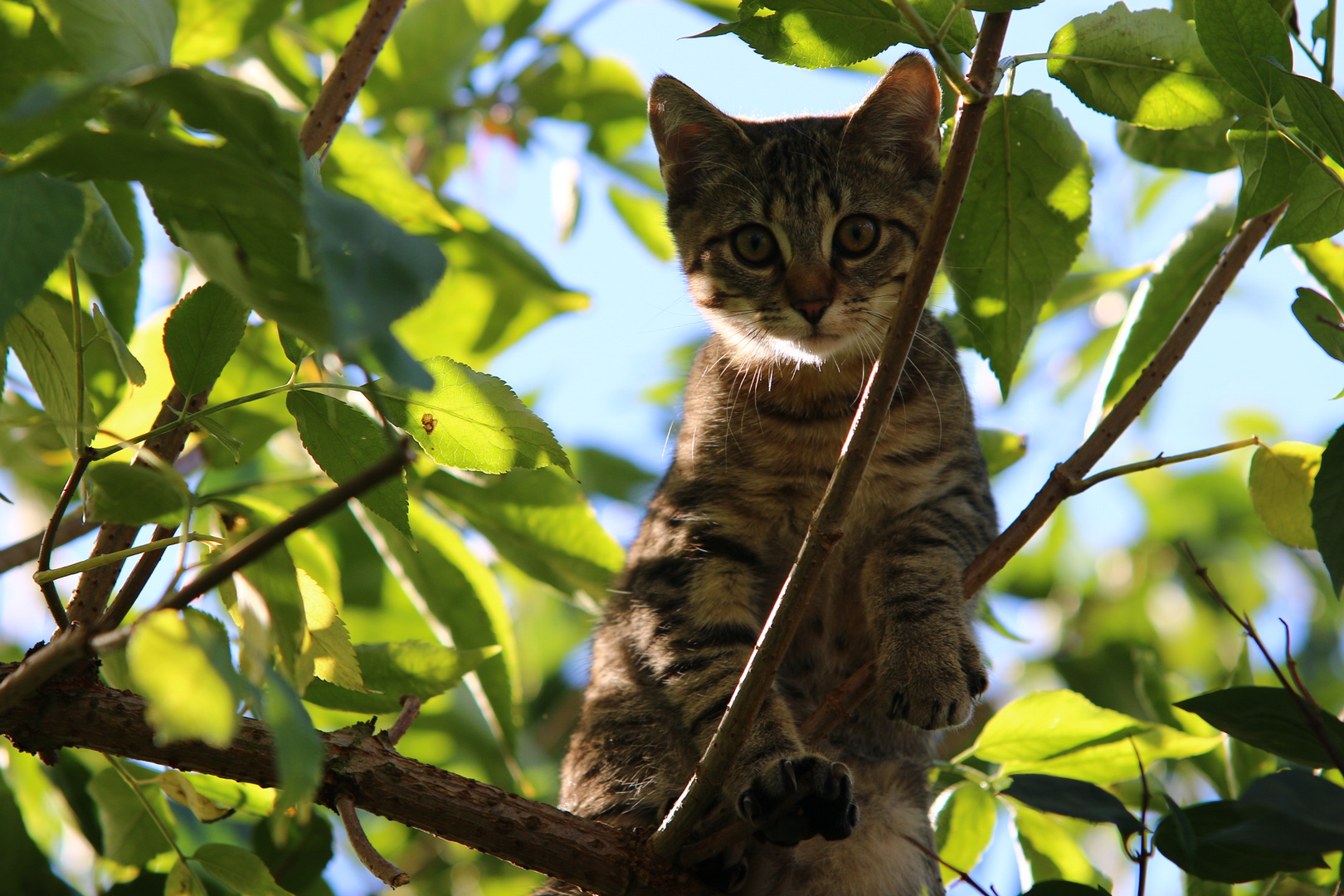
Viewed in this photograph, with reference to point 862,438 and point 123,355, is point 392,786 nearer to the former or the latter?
point 123,355

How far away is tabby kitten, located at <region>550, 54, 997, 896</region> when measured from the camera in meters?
2.03

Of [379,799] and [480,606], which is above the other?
[480,606]

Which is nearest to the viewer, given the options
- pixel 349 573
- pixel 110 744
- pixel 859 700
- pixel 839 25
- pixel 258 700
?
pixel 258 700

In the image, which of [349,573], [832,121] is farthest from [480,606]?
[832,121]

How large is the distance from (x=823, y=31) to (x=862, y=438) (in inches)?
19.7

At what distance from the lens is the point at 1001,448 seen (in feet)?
7.67

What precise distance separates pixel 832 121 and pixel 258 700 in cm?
245

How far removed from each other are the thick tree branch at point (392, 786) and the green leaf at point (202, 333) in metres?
0.41

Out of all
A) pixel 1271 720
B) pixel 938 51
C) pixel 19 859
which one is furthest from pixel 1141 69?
pixel 19 859

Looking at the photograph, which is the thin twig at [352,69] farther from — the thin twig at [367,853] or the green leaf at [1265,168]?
the green leaf at [1265,168]

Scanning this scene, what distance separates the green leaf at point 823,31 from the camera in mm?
1189

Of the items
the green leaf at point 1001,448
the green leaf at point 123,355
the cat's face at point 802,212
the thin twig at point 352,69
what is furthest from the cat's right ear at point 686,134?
the green leaf at point 123,355

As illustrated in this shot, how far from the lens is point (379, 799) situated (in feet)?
4.66

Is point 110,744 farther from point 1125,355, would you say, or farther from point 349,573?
point 1125,355
